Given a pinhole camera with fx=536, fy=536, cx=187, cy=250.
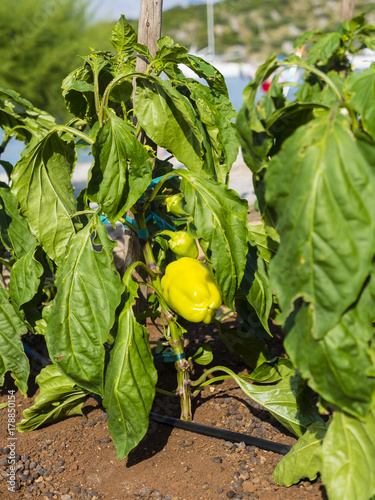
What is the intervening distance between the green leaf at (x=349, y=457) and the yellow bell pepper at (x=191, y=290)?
582mm

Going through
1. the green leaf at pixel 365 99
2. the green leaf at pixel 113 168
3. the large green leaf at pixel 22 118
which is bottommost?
the green leaf at pixel 113 168

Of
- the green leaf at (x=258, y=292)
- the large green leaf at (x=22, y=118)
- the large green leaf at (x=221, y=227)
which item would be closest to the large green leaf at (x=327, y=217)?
the large green leaf at (x=221, y=227)

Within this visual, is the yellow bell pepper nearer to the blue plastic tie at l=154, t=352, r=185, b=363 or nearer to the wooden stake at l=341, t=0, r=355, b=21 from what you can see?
the blue plastic tie at l=154, t=352, r=185, b=363

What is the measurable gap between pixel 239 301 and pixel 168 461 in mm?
635

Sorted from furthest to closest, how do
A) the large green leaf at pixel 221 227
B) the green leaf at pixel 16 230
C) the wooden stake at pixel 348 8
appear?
the wooden stake at pixel 348 8, the green leaf at pixel 16 230, the large green leaf at pixel 221 227

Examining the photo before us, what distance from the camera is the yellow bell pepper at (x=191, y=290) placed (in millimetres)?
1583

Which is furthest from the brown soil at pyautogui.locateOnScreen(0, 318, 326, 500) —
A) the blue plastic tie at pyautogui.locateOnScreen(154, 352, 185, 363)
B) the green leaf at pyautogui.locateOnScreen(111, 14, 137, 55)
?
the green leaf at pyautogui.locateOnScreen(111, 14, 137, 55)

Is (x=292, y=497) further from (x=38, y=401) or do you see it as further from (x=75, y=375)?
(x=38, y=401)

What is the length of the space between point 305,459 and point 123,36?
1.42 m

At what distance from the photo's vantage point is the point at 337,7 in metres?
53.5

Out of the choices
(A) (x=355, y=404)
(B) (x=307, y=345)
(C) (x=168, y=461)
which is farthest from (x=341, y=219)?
(C) (x=168, y=461)

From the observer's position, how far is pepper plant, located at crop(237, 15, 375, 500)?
892 mm

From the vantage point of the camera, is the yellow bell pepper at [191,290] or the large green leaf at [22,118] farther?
the large green leaf at [22,118]

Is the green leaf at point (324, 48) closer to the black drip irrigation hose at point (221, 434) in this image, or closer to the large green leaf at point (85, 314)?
the large green leaf at point (85, 314)
